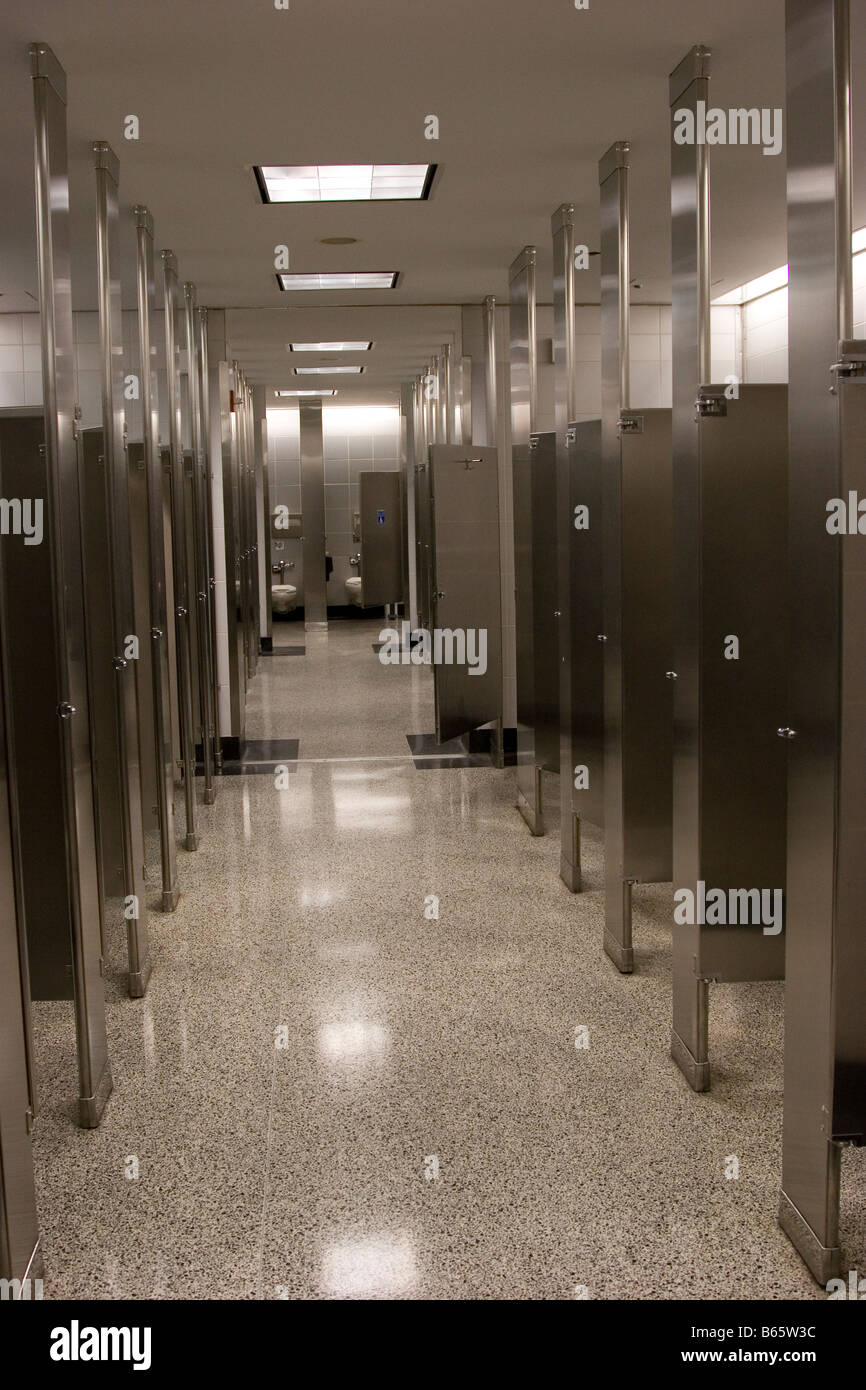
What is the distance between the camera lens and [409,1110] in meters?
3.44

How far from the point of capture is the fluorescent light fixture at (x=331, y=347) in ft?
32.9

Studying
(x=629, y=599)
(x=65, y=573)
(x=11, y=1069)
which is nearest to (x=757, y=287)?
(x=629, y=599)

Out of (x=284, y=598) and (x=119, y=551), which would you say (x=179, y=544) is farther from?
(x=284, y=598)

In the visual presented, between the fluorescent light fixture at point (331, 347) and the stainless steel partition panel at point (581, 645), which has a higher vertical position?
the fluorescent light fixture at point (331, 347)

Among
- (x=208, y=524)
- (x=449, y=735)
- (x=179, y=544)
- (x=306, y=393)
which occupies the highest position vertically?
(x=306, y=393)

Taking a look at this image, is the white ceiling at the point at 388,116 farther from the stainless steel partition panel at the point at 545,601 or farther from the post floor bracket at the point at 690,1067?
the post floor bracket at the point at 690,1067

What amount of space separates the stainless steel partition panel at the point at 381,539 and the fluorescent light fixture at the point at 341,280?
331 inches

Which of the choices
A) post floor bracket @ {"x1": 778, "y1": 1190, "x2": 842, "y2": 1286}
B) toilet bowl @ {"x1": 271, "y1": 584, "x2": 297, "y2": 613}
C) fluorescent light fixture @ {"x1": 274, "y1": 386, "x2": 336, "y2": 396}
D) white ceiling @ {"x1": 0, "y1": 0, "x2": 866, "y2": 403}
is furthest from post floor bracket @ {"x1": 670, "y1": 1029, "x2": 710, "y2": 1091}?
toilet bowl @ {"x1": 271, "y1": 584, "x2": 297, "y2": 613}

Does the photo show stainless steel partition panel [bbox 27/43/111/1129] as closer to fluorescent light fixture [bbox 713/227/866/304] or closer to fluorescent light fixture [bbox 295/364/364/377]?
fluorescent light fixture [bbox 713/227/866/304]

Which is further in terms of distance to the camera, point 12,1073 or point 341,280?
point 341,280

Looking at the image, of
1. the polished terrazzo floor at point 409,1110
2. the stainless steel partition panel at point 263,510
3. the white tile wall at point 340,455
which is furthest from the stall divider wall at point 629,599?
the white tile wall at point 340,455

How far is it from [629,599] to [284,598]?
13322mm

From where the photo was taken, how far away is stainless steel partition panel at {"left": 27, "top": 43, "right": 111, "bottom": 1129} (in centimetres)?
320
